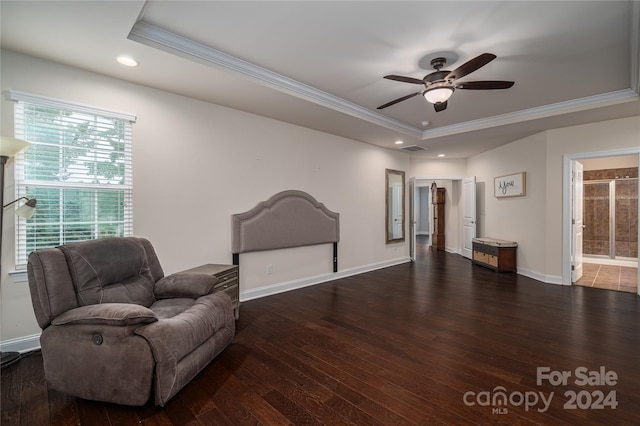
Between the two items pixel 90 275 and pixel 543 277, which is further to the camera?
pixel 543 277

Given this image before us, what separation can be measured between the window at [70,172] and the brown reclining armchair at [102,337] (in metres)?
0.84

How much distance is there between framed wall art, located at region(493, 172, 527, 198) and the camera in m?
5.54

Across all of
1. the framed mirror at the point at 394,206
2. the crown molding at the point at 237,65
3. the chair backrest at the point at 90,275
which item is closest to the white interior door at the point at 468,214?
the framed mirror at the point at 394,206

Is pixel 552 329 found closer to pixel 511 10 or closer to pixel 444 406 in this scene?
pixel 444 406

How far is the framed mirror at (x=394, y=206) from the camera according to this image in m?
6.38

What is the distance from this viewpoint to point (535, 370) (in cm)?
230

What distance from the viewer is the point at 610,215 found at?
6879 millimetres

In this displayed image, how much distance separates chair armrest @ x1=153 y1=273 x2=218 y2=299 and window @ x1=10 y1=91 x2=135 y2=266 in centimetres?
91

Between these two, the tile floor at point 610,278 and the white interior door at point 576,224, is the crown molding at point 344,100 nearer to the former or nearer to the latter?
the white interior door at point 576,224

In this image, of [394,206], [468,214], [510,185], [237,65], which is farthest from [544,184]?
[237,65]

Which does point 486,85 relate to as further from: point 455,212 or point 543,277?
point 455,212

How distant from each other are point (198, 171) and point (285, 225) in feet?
4.75

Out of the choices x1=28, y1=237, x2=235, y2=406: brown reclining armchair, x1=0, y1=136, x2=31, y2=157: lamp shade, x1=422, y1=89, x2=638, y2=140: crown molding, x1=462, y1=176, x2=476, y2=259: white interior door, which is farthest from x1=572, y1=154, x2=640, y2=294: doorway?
x1=0, y1=136, x2=31, y2=157: lamp shade

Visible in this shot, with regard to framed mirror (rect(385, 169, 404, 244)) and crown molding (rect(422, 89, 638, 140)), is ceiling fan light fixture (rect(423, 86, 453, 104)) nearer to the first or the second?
crown molding (rect(422, 89, 638, 140))
